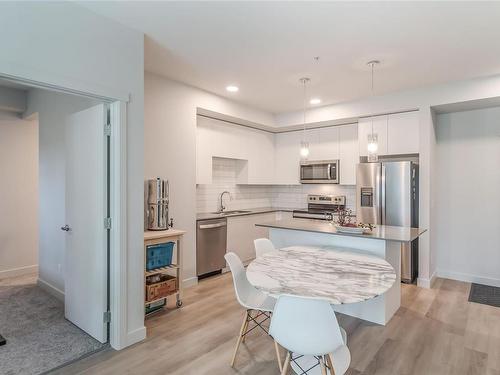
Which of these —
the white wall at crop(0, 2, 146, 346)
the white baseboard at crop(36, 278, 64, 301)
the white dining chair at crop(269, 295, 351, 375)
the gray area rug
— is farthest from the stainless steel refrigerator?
the white baseboard at crop(36, 278, 64, 301)

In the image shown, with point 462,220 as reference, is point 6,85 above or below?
above

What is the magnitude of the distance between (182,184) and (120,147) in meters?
1.55

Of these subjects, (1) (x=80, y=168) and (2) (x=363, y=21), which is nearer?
(2) (x=363, y=21)

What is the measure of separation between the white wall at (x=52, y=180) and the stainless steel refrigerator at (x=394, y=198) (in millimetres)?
3832

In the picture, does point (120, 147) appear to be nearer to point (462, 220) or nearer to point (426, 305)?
point (426, 305)

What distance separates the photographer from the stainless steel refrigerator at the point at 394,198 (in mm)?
4125

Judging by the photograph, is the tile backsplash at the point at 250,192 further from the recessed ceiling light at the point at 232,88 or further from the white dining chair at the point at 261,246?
the white dining chair at the point at 261,246

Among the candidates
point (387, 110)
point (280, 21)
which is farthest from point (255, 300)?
point (387, 110)

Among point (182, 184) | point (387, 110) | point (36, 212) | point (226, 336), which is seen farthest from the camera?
point (36, 212)

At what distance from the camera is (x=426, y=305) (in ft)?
11.6

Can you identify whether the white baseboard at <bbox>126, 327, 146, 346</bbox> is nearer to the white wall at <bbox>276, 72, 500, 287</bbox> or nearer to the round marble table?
the round marble table

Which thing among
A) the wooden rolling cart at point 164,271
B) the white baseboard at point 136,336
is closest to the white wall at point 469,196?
the wooden rolling cart at point 164,271

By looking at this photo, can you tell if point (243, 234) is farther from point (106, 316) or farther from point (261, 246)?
point (106, 316)

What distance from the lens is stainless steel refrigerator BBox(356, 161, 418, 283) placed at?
4125mm
